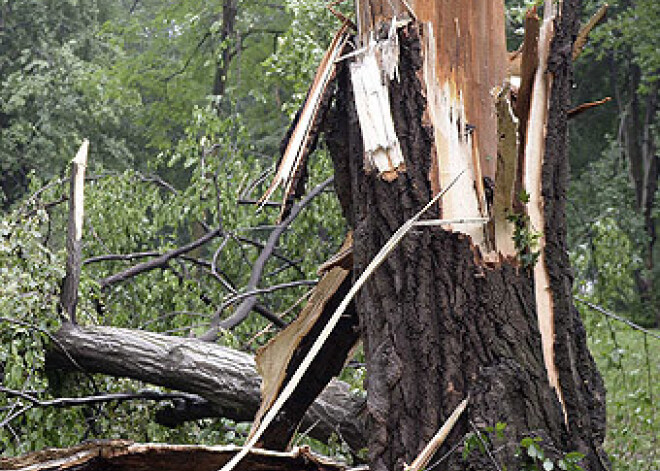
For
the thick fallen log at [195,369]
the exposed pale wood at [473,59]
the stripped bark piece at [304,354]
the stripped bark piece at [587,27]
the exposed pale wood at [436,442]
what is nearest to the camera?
the exposed pale wood at [436,442]

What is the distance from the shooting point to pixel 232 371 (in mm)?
3574

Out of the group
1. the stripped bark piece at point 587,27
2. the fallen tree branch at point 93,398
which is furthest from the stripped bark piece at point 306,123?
the fallen tree branch at point 93,398

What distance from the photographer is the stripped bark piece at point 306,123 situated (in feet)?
7.29

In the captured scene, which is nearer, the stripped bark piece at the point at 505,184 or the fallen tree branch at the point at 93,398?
the stripped bark piece at the point at 505,184

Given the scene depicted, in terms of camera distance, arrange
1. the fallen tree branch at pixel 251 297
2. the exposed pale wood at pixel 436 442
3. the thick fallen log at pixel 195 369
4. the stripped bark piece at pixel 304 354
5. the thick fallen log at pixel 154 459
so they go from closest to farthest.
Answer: the exposed pale wood at pixel 436 442 < the thick fallen log at pixel 154 459 < the stripped bark piece at pixel 304 354 < the thick fallen log at pixel 195 369 < the fallen tree branch at pixel 251 297

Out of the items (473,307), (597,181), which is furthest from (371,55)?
(597,181)

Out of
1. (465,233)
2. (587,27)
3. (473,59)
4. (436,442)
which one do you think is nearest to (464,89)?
(473,59)

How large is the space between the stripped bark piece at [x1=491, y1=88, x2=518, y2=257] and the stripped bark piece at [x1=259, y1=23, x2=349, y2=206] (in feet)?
1.71

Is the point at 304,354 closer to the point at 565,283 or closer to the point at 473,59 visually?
the point at 565,283

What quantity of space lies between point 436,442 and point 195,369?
2.01m

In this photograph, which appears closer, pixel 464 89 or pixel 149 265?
pixel 464 89

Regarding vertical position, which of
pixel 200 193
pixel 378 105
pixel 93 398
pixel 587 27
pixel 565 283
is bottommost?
pixel 93 398

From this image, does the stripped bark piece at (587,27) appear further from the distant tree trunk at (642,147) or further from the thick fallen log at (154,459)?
the distant tree trunk at (642,147)

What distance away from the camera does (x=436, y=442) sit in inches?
69.6
